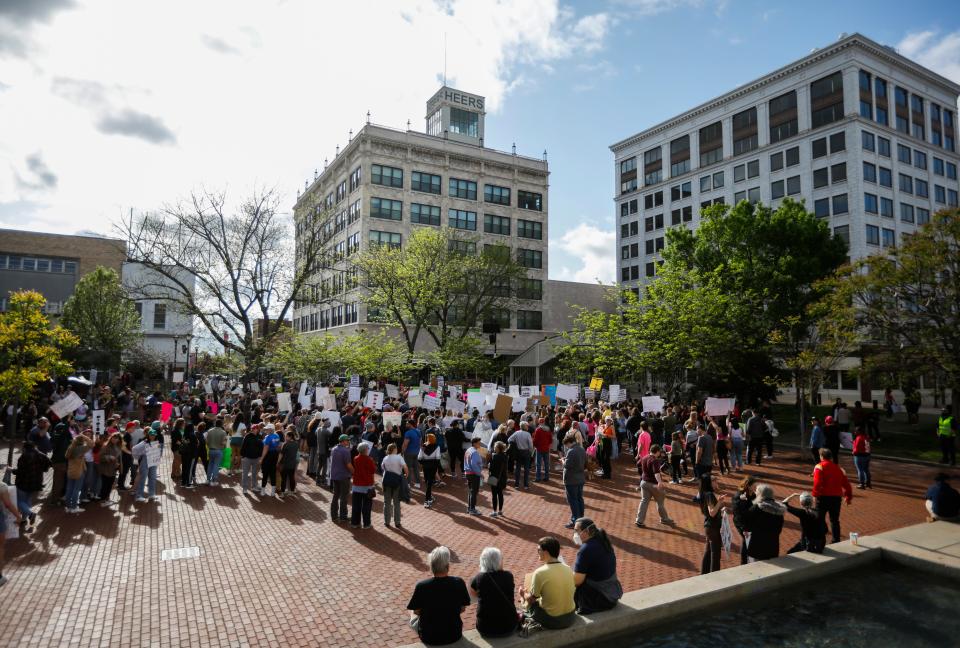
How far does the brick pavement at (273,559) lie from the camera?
7285 mm

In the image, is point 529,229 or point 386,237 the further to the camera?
point 529,229

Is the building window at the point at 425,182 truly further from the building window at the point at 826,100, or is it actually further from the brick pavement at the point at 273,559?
the brick pavement at the point at 273,559

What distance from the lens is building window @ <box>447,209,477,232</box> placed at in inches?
2333

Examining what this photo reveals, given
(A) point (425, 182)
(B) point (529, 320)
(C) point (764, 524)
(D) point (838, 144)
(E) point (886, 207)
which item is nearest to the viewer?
(C) point (764, 524)

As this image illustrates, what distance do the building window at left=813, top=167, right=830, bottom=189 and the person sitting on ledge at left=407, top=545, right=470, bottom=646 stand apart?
200ft

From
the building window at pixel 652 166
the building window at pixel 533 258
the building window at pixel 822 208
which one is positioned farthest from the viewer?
the building window at pixel 652 166

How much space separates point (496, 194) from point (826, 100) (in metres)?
33.0

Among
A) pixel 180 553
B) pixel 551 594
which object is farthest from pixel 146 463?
pixel 551 594

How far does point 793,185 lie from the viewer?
187 feet

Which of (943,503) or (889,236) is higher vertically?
(889,236)

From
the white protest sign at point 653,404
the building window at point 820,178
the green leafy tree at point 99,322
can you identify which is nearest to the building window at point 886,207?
the building window at point 820,178

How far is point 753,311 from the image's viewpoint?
1308 inches

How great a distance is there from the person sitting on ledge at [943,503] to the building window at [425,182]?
5151 centimetres

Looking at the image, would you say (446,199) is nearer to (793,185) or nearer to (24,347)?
(793,185)
